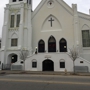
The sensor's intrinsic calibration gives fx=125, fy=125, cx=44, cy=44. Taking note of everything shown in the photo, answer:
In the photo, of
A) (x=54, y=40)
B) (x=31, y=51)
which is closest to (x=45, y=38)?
(x=54, y=40)

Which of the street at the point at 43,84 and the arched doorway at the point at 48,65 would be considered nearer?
the street at the point at 43,84

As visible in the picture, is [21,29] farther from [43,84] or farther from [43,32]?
[43,84]

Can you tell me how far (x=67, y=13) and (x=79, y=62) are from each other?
12.4m

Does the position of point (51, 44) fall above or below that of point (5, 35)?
below

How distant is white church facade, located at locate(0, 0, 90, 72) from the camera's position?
27750mm

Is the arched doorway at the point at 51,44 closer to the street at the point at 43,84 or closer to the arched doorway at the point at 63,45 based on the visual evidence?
the arched doorway at the point at 63,45

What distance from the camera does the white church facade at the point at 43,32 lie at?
91.0 feet

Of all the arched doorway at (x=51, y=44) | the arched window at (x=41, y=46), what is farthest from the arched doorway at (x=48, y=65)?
the arched window at (x=41, y=46)

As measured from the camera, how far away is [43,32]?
101ft

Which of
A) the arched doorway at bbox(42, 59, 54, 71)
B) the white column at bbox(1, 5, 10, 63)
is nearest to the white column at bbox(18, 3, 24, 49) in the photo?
the white column at bbox(1, 5, 10, 63)

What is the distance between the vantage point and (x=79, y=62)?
2423 cm

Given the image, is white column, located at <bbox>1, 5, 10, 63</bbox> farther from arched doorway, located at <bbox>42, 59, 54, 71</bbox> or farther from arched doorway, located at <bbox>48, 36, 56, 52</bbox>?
arched doorway, located at <bbox>48, 36, 56, 52</bbox>

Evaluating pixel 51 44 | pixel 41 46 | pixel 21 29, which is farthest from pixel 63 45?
pixel 21 29

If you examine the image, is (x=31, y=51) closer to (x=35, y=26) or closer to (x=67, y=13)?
(x=35, y=26)
